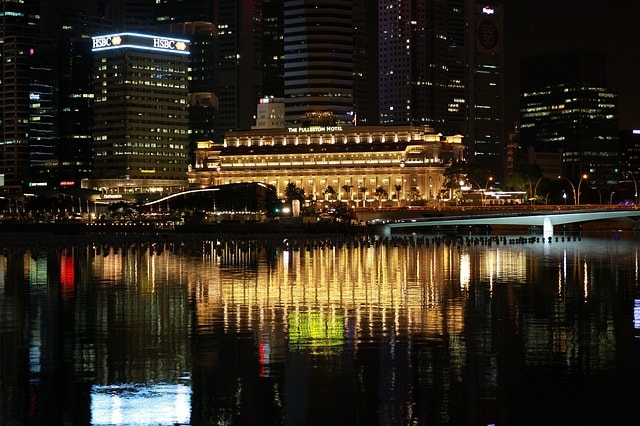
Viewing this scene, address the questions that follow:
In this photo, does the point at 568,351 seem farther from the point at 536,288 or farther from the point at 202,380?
the point at 536,288

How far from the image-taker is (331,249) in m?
144

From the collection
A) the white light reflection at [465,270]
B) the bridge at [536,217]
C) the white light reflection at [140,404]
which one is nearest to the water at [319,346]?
the white light reflection at [140,404]

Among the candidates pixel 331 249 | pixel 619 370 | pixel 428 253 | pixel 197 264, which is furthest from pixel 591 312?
pixel 331 249

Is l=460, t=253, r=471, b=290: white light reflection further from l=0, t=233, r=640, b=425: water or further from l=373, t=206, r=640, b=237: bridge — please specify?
l=373, t=206, r=640, b=237: bridge

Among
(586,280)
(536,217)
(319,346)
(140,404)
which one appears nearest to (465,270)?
(586,280)

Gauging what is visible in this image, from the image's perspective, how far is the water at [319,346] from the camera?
120 ft

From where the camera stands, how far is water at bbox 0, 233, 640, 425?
120 ft

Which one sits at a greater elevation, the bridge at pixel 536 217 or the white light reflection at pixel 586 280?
the bridge at pixel 536 217

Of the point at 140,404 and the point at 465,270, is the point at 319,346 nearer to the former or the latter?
the point at 140,404

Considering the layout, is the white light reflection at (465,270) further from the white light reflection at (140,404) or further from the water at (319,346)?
the white light reflection at (140,404)

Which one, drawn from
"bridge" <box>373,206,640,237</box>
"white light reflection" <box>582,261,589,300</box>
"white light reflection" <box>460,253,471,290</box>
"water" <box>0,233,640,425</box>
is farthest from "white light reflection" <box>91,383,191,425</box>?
"bridge" <box>373,206,640,237</box>

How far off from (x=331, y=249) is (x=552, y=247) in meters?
31.9

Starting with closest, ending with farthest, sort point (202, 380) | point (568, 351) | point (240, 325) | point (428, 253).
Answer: point (202, 380)
point (568, 351)
point (240, 325)
point (428, 253)

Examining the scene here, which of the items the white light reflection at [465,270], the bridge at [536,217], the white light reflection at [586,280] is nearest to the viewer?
the white light reflection at [586,280]
